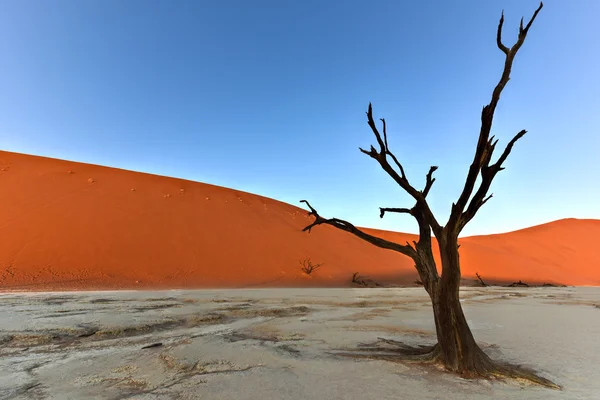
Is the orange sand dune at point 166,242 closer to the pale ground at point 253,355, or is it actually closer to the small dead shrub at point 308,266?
the small dead shrub at point 308,266

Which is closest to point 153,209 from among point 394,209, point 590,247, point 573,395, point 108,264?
point 108,264

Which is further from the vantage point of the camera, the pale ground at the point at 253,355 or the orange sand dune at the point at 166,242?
the orange sand dune at the point at 166,242

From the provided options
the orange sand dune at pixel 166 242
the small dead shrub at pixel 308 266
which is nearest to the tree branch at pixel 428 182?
the orange sand dune at pixel 166 242

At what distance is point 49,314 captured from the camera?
744cm

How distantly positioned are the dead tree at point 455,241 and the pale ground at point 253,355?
0.97ft

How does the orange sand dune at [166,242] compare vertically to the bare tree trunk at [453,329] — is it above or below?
above

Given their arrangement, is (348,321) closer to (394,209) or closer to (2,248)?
(394,209)

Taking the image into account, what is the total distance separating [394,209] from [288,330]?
3175mm

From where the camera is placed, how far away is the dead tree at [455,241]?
3426mm

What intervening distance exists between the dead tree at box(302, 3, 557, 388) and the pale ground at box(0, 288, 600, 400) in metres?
0.30

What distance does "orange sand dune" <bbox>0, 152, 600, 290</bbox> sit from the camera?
57.5ft

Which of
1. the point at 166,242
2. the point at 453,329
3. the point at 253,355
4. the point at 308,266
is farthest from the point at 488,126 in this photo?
the point at 166,242

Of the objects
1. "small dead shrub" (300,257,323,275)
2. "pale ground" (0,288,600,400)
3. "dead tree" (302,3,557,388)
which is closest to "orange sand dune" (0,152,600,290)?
"small dead shrub" (300,257,323,275)

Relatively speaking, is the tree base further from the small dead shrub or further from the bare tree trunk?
the small dead shrub
